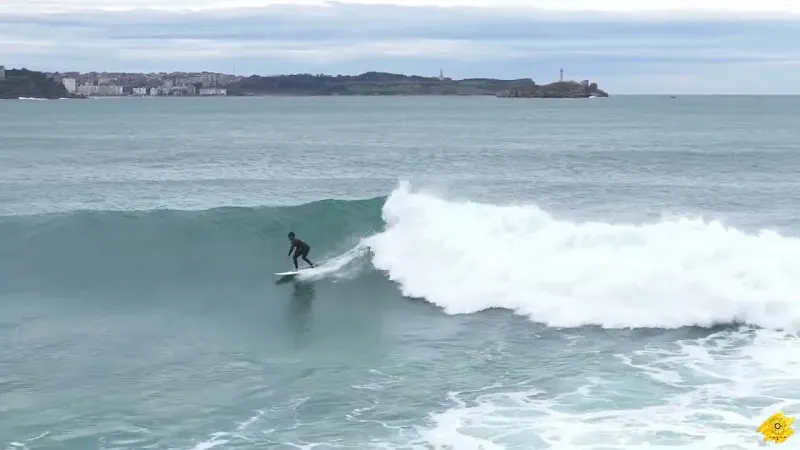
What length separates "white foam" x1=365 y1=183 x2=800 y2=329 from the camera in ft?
52.0

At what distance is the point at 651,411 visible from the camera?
11344 millimetres

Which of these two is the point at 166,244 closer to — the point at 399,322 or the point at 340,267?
the point at 340,267

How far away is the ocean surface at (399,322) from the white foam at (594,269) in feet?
0.17

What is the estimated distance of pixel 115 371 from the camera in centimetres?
1307

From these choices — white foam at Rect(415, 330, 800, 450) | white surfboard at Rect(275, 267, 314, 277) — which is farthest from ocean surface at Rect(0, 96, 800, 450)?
white surfboard at Rect(275, 267, 314, 277)

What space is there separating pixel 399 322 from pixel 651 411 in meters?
5.77

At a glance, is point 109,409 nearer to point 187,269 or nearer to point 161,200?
point 187,269

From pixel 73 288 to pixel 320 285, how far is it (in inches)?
198

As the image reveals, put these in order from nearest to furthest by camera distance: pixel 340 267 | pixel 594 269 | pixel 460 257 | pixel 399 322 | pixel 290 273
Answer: pixel 399 322 < pixel 594 269 < pixel 460 257 < pixel 290 273 < pixel 340 267

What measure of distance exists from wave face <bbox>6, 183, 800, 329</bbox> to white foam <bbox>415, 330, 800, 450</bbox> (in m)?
2.55

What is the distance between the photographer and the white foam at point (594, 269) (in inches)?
623

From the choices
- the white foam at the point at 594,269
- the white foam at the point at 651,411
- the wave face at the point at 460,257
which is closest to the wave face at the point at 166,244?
the wave face at the point at 460,257

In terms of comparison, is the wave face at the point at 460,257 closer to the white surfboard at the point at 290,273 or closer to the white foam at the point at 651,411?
the white surfboard at the point at 290,273

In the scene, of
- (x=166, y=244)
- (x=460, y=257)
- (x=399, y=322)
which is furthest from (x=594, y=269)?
(x=166, y=244)
